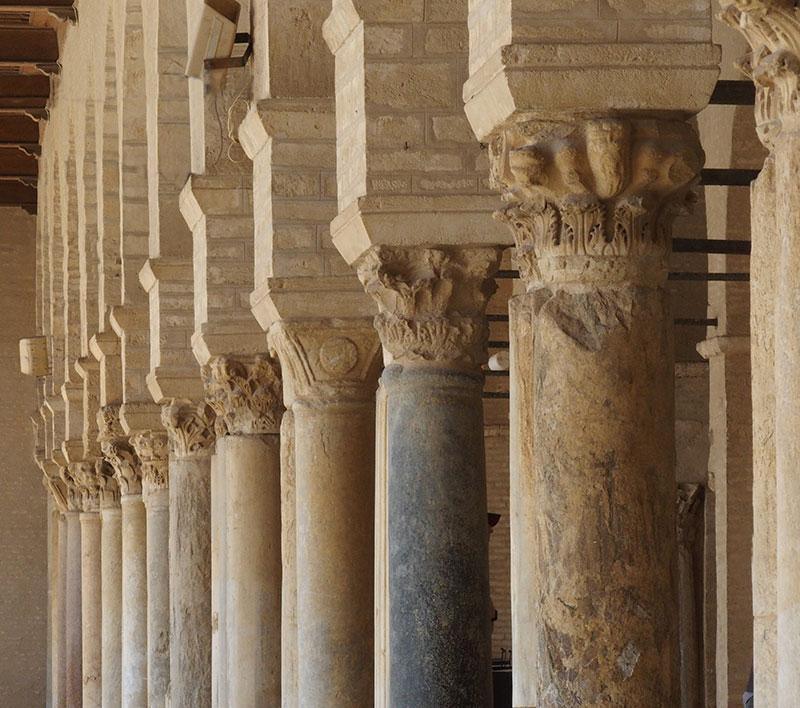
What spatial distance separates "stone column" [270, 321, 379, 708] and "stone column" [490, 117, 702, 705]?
387cm

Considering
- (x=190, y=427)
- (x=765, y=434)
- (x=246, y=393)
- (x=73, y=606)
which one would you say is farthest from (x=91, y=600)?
(x=765, y=434)

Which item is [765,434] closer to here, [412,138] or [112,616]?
[412,138]

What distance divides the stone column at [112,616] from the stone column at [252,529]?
300 inches

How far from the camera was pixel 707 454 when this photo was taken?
40.2 ft

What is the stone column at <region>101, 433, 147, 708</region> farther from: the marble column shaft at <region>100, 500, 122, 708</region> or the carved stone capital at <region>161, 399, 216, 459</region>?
the carved stone capital at <region>161, 399, 216, 459</region>

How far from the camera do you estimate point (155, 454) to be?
53.5ft

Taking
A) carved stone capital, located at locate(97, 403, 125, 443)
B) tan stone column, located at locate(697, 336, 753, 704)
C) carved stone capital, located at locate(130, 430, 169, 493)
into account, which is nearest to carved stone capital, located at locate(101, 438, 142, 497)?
carved stone capital, located at locate(97, 403, 125, 443)

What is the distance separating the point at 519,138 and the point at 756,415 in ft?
4.66

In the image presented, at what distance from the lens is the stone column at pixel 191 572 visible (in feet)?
45.8

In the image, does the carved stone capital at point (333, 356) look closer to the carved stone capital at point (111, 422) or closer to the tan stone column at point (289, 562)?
the tan stone column at point (289, 562)

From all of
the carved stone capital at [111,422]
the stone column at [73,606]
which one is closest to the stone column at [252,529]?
the carved stone capital at [111,422]

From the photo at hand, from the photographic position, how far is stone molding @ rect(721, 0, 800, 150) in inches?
187

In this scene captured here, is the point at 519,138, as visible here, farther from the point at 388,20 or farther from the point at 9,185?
the point at 9,185

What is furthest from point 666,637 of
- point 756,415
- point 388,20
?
point 388,20
